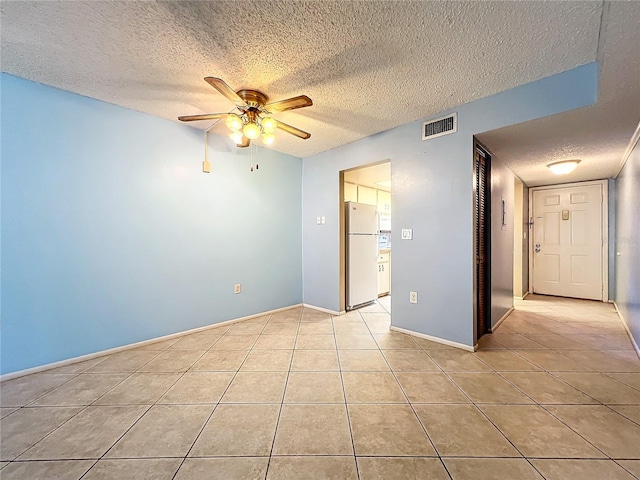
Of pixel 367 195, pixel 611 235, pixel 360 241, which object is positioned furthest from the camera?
pixel 367 195

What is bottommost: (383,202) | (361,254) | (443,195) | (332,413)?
(332,413)

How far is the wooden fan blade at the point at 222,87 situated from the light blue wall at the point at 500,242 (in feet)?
9.54

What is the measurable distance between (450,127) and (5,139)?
3.88m

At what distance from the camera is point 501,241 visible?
3318 millimetres

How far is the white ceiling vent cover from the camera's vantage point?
2.48 m

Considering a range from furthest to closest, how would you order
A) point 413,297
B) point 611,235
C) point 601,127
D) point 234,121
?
point 611,235 < point 413,297 < point 601,127 < point 234,121

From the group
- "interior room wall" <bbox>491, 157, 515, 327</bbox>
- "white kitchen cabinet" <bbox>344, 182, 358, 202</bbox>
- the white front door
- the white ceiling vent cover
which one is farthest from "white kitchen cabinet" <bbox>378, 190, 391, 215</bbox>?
the white front door

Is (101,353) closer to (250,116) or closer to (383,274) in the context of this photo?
(250,116)

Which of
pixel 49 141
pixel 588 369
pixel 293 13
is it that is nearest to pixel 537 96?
pixel 293 13

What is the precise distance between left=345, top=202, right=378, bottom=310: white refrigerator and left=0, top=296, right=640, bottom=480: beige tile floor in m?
1.28

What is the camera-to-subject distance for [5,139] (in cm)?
196

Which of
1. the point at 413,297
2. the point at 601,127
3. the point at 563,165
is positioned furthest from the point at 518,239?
the point at 413,297

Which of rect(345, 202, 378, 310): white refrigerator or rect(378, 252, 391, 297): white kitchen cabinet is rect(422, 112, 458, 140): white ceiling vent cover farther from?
rect(378, 252, 391, 297): white kitchen cabinet

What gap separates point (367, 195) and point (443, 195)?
2.26 m
